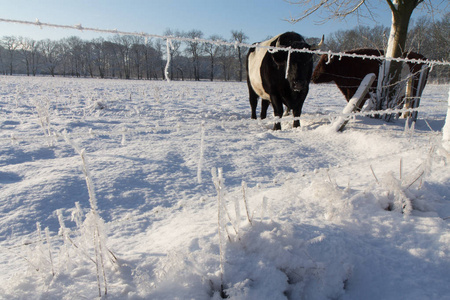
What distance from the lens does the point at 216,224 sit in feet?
4.72

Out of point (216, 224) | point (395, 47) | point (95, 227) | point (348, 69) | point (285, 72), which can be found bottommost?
point (216, 224)

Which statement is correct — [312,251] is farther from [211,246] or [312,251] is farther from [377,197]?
[377,197]

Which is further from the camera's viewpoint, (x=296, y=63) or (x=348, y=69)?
(x=348, y=69)

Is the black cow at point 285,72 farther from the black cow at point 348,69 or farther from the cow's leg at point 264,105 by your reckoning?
the black cow at point 348,69

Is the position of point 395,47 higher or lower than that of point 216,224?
higher

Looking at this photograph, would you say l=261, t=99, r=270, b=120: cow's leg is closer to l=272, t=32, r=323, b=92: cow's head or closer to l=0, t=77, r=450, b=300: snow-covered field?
l=272, t=32, r=323, b=92: cow's head

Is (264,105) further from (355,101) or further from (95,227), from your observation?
(95,227)

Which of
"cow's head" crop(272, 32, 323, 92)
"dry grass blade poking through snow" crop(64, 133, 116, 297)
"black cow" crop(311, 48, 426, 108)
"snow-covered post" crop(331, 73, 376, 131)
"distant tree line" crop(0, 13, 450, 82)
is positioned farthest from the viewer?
"distant tree line" crop(0, 13, 450, 82)

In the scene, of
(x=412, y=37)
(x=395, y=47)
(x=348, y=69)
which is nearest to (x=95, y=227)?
(x=395, y=47)

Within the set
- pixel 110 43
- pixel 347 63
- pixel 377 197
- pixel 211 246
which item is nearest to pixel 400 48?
pixel 347 63

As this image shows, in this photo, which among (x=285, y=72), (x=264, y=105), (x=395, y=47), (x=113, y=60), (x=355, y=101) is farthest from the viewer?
(x=113, y=60)

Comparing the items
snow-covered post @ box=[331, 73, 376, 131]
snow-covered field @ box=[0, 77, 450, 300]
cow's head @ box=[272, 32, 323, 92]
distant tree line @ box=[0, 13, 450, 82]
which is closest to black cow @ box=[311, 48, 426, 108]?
cow's head @ box=[272, 32, 323, 92]

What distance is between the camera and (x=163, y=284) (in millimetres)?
987

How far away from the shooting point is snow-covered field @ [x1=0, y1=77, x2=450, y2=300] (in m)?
1.02
